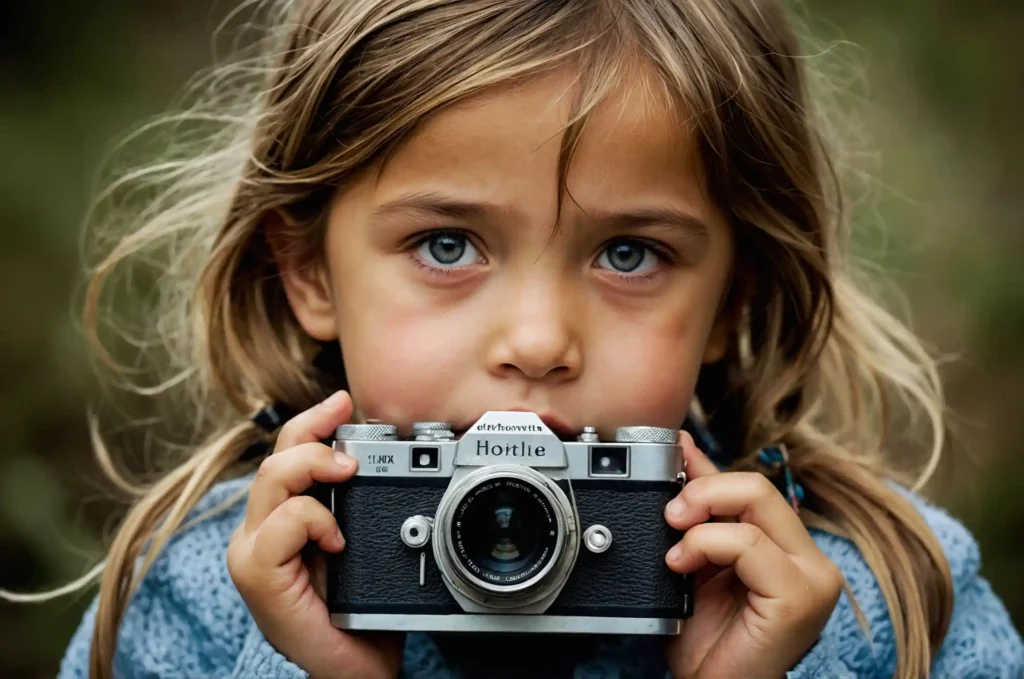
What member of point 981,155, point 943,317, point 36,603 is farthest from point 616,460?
point 981,155

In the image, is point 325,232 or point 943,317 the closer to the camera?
point 325,232

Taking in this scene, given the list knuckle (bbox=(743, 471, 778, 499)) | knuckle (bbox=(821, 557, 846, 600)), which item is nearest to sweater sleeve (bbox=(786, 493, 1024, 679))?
knuckle (bbox=(821, 557, 846, 600))

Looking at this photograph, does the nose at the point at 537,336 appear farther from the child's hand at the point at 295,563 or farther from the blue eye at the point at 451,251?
the child's hand at the point at 295,563

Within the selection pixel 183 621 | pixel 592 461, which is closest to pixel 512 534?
pixel 592 461

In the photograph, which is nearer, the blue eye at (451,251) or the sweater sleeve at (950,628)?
the blue eye at (451,251)

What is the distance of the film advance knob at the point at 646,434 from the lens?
4.72ft

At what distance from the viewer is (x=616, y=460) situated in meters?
1.44

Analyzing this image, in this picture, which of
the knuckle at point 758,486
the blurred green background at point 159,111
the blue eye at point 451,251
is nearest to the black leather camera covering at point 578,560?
the knuckle at point 758,486

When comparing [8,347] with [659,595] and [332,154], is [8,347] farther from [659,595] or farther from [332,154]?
[659,595]

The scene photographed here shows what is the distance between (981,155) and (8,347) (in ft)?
7.74

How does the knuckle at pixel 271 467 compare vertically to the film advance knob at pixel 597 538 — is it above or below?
above

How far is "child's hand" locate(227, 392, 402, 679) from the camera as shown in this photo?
1453mm

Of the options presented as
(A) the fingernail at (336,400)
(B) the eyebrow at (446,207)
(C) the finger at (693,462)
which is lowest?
(C) the finger at (693,462)

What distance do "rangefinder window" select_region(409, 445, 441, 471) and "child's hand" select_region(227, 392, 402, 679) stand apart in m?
0.07
